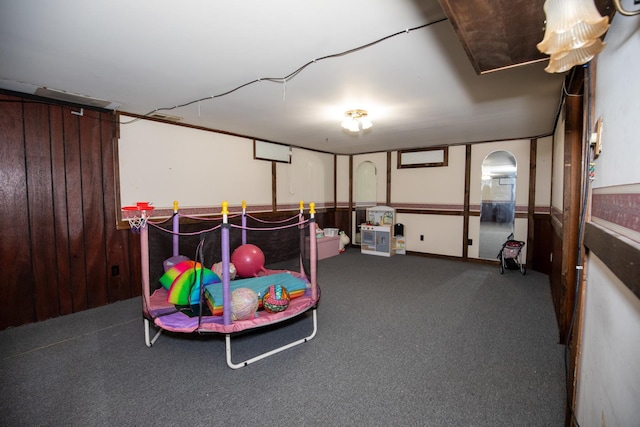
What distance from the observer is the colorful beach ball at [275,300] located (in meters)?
2.41

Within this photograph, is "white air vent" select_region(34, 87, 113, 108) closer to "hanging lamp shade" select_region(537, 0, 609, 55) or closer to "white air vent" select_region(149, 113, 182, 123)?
"white air vent" select_region(149, 113, 182, 123)

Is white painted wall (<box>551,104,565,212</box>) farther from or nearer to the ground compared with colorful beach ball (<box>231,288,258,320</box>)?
farther from the ground

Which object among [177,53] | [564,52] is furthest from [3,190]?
[564,52]

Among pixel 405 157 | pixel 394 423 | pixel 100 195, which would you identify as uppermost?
pixel 405 157

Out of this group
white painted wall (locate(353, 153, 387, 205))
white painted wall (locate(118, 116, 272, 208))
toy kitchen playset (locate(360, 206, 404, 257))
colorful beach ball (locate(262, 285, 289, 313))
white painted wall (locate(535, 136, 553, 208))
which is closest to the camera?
colorful beach ball (locate(262, 285, 289, 313))

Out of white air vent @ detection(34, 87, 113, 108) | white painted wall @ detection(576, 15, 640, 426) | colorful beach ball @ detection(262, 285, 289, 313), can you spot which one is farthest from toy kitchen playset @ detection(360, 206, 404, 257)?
white air vent @ detection(34, 87, 113, 108)

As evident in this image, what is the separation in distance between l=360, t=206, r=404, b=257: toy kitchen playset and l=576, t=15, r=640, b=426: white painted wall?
465 centimetres

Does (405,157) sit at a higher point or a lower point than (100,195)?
higher

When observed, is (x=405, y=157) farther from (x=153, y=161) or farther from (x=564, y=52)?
(x=564, y=52)

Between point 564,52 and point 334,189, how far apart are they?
6.17 m

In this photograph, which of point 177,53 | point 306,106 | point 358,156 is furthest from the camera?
point 358,156

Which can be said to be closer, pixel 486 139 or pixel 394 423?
pixel 394 423

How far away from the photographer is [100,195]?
3373 millimetres

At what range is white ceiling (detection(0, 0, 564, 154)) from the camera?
1.59 metres
